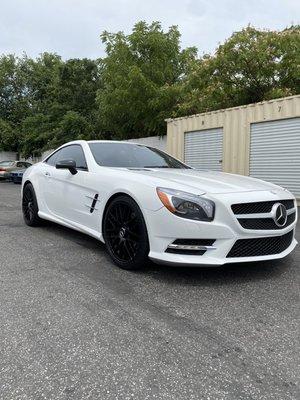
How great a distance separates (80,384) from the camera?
213 centimetres

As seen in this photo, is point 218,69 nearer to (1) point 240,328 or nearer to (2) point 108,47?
(2) point 108,47

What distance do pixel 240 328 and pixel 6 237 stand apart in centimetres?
402

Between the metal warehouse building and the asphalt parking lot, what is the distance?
736 centimetres

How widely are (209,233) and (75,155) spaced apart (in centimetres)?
259

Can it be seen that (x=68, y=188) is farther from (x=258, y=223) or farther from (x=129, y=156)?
(x=258, y=223)

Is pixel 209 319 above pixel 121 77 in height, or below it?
below

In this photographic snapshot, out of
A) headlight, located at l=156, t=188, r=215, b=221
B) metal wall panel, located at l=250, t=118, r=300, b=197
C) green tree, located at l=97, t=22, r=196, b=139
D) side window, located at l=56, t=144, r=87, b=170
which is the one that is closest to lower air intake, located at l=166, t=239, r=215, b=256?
headlight, located at l=156, t=188, r=215, b=221

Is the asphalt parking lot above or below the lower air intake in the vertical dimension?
below

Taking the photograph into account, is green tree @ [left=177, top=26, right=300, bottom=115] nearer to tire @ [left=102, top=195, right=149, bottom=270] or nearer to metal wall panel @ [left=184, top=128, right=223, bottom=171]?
metal wall panel @ [left=184, top=128, right=223, bottom=171]

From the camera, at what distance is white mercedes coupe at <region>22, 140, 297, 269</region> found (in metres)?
3.51

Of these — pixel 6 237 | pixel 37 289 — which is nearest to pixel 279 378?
pixel 37 289

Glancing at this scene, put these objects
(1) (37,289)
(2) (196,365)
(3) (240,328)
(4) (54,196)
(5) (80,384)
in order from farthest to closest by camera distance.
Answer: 1. (4) (54,196)
2. (1) (37,289)
3. (3) (240,328)
4. (2) (196,365)
5. (5) (80,384)

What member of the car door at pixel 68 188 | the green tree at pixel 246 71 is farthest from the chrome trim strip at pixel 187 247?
the green tree at pixel 246 71

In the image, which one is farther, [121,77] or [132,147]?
[121,77]
